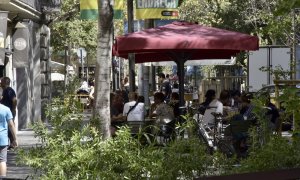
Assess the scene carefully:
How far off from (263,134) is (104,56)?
97.0 inches

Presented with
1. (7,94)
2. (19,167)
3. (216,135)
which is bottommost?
(19,167)

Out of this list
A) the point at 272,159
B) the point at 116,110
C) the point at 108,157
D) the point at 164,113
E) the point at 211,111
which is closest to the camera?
the point at 272,159

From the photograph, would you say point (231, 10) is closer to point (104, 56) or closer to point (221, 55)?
point (221, 55)

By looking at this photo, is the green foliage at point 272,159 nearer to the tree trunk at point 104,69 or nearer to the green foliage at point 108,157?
the green foliage at point 108,157

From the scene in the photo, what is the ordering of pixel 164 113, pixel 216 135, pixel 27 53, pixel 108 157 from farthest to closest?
pixel 27 53, pixel 164 113, pixel 216 135, pixel 108 157

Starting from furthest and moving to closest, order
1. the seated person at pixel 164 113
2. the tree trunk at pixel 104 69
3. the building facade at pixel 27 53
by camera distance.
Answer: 1. the building facade at pixel 27 53
2. the seated person at pixel 164 113
3. the tree trunk at pixel 104 69

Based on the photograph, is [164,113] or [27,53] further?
[27,53]

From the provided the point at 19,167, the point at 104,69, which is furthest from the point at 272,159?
the point at 19,167

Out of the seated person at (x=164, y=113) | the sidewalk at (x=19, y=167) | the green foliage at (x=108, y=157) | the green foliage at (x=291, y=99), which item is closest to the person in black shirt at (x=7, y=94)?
the sidewalk at (x=19, y=167)

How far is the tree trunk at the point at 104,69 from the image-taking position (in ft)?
37.0

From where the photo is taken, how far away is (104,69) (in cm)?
1149

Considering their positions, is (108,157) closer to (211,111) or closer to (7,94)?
(211,111)

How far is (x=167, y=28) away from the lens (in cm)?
1761

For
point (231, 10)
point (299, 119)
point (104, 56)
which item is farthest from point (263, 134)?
point (231, 10)
